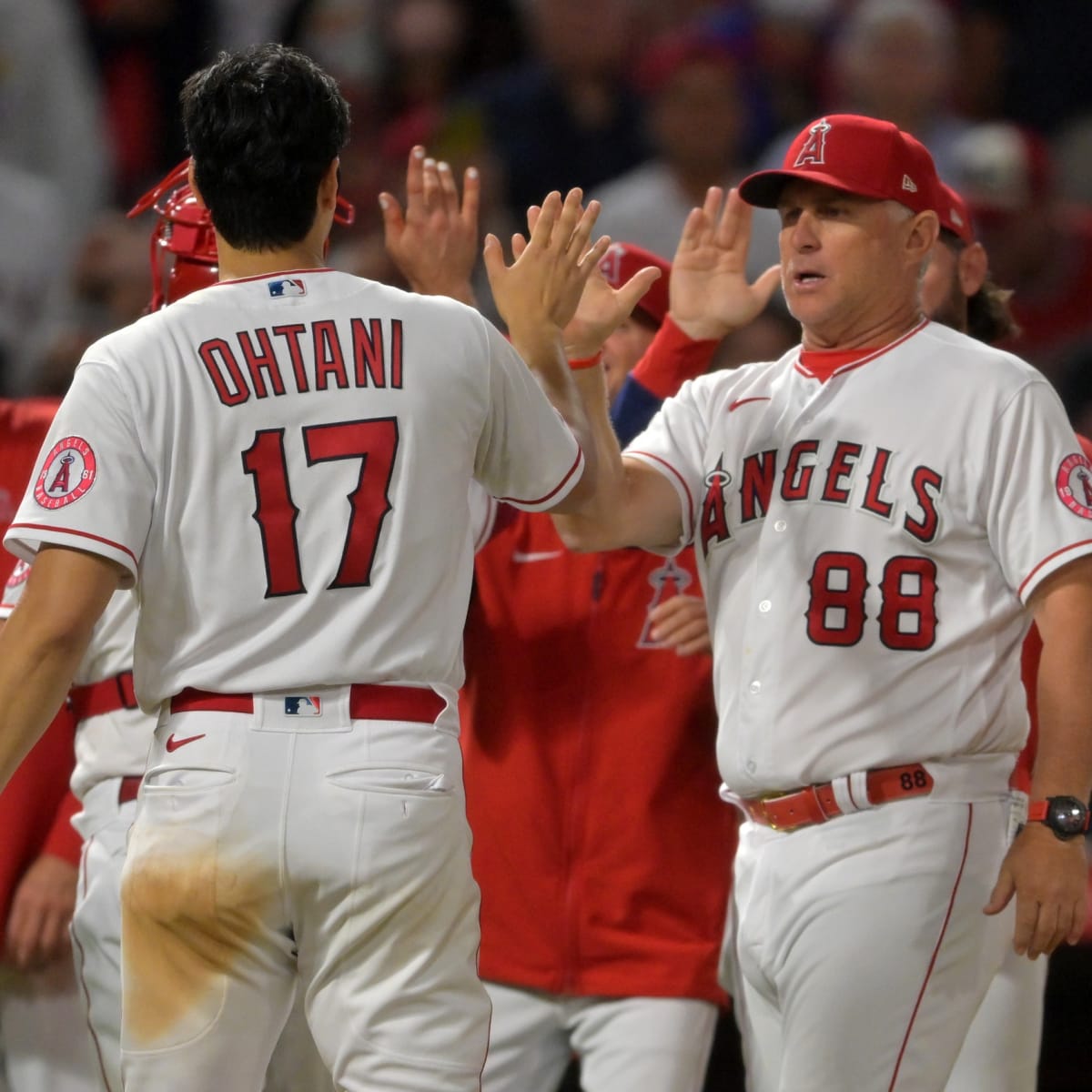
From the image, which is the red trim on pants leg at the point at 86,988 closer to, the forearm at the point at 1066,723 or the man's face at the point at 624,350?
the man's face at the point at 624,350

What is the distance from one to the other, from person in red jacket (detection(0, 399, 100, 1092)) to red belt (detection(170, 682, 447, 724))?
1.06 metres

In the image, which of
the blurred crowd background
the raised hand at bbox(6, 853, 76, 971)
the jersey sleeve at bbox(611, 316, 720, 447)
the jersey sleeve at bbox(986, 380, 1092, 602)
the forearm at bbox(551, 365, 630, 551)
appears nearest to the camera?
the jersey sleeve at bbox(986, 380, 1092, 602)

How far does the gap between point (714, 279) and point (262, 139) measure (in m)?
1.18

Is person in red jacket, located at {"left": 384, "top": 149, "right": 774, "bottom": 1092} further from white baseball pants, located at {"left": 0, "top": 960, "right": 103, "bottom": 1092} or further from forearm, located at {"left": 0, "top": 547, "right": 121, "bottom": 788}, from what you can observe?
forearm, located at {"left": 0, "top": 547, "right": 121, "bottom": 788}

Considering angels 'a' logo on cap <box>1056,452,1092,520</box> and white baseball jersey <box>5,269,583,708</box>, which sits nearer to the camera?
white baseball jersey <box>5,269,583,708</box>

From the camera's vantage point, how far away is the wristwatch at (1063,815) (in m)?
2.54

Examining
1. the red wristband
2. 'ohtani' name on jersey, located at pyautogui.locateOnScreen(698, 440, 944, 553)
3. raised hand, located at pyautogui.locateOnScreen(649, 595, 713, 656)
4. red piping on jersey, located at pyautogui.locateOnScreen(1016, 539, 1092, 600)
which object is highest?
the red wristband

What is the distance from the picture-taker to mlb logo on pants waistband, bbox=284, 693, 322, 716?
7.45 ft

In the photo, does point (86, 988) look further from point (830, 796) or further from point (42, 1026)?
point (830, 796)

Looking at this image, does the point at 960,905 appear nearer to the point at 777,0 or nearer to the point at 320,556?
the point at 320,556

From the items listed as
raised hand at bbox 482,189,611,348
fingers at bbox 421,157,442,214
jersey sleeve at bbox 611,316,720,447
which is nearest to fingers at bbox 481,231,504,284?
raised hand at bbox 482,189,611,348

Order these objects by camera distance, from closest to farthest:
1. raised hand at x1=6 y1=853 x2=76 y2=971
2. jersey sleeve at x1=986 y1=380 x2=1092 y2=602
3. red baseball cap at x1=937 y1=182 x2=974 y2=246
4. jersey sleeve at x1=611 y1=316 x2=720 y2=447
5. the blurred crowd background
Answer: jersey sleeve at x1=986 y1=380 x2=1092 y2=602 → red baseball cap at x1=937 y1=182 x2=974 y2=246 → raised hand at x1=6 y1=853 x2=76 y2=971 → jersey sleeve at x1=611 y1=316 x2=720 y2=447 → the blurred crowd background

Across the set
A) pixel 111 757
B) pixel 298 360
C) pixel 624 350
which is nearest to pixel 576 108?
pixel 624 350

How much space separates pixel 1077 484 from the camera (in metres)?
2.70
